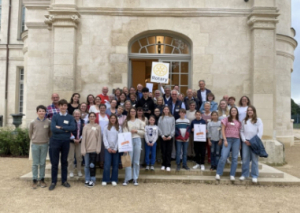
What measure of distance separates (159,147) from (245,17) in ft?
18.8

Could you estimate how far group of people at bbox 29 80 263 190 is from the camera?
5.78m

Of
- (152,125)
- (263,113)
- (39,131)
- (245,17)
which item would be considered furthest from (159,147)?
(245,17)

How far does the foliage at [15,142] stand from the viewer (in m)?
10.0

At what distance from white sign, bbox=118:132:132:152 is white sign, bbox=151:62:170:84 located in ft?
8.94

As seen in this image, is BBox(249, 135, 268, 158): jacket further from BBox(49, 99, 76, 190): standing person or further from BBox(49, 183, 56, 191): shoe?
BBox(49, 183, 56, 191): shoe

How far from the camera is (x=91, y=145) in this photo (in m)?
5.81

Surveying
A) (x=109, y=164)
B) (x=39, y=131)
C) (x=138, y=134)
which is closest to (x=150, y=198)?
(x=109, y=164)

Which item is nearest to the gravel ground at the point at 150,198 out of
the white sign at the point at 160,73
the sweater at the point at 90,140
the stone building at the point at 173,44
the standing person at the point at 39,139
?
the standing person at the point at 39,139

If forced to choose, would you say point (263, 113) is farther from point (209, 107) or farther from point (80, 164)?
point (80, 164)

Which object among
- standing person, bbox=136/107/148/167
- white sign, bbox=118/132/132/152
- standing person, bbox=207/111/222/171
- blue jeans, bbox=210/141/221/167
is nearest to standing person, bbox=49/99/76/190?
white sign, bbox=118/132/132/152

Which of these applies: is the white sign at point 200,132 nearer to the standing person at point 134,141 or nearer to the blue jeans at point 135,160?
the standing person at point 134,141

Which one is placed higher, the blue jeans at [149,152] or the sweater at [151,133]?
the sweater at [151,133]

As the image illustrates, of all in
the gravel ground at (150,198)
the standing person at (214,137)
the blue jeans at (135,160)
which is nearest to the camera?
the gravel ground at (150,198)

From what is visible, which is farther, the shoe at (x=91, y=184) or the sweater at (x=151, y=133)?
the sweater at (x=151, y=133)
